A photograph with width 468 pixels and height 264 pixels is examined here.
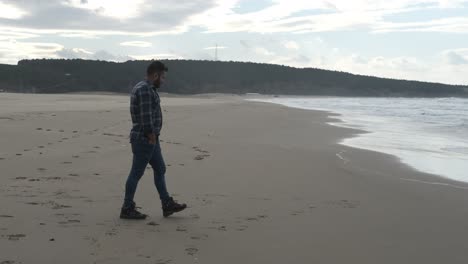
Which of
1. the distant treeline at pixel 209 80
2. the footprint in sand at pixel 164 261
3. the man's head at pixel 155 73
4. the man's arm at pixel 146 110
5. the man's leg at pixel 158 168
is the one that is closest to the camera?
the footprint in sand at pixel 164 261

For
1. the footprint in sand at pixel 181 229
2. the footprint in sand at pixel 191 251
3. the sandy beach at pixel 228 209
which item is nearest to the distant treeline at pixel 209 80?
the sandy beach at pixel 228 209

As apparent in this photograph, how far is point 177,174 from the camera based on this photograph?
7.58m

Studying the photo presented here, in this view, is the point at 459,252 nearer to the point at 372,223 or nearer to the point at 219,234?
the point at 372,223

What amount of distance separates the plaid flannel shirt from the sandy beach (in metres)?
0.89

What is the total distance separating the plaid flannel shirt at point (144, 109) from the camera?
17.0 ft

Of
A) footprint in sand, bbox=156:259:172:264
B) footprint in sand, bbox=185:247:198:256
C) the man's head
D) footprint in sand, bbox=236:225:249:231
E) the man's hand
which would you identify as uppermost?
the man's head

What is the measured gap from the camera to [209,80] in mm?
120125

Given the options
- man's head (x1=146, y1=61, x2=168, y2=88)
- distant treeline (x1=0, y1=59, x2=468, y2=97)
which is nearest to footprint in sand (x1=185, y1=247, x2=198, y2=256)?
man's head (x1=146, y1=61, x2=168, y2=88)

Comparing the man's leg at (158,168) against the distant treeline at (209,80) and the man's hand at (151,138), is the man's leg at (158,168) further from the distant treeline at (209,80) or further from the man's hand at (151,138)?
the distant treeline at (209,80)

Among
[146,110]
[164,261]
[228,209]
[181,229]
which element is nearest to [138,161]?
[146,110]

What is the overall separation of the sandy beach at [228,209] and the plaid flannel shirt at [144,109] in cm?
89

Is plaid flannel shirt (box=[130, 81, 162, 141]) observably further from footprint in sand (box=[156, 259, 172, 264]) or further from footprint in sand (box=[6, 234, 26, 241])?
footprint in sand (box=[156, 259, 172, 264])

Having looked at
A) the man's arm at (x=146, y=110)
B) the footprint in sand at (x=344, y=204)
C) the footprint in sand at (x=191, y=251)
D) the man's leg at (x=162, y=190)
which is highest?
the man's arm at (x=146, y=110)

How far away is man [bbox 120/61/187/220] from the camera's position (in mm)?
5184
